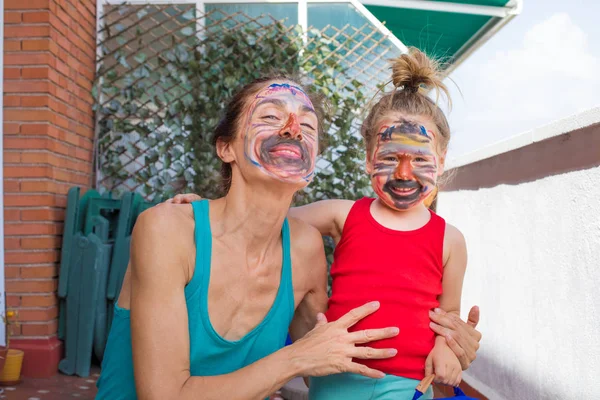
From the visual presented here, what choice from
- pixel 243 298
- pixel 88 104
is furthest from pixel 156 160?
pixel 243 298

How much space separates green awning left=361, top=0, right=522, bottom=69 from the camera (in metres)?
5.64

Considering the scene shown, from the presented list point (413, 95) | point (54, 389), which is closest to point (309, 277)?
point (413, 95)

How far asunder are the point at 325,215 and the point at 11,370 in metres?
2.80

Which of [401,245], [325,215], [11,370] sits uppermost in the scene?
[325,215]

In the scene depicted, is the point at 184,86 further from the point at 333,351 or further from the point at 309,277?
the point at 333,351

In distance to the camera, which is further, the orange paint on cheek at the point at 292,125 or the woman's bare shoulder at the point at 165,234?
the orange paint on cheek at the point at 292,125

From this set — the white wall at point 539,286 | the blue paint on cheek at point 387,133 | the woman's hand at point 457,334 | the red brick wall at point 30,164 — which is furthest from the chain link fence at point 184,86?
the woman's hand at point 457,334

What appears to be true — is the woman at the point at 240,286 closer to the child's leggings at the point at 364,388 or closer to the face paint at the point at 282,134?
the face paint at the point at 282,134

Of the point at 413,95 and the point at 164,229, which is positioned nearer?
the point at 164,229

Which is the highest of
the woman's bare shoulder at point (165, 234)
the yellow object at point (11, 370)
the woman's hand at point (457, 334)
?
the woman's bare shoulder at point (165, 234)

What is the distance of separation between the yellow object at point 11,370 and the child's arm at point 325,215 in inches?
105

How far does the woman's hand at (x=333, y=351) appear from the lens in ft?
5.09

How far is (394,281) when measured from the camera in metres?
1.91

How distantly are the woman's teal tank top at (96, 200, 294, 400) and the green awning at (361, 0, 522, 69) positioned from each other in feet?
13.9
